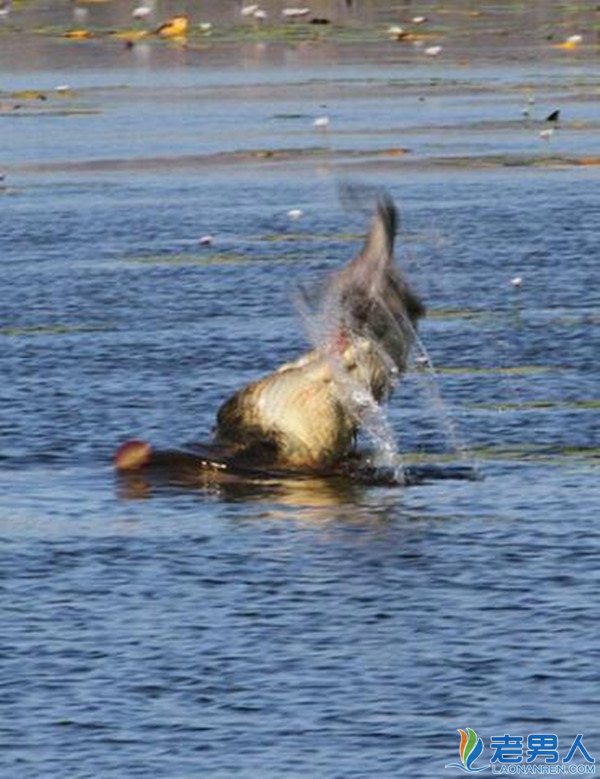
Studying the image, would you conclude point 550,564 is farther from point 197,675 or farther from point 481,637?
point 197,675

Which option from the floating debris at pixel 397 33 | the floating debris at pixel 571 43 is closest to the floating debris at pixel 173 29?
the floating debris at pixel 397 33

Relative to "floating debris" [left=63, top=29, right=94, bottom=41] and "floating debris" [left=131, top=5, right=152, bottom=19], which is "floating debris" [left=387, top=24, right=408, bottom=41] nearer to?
"floating debris" [left=63, top=29, right=94, bottom=41]

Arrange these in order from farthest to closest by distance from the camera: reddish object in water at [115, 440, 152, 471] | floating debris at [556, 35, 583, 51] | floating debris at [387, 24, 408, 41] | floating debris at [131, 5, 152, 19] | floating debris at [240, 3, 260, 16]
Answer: floating debris at [131, 5, 152, 19] < floating debris at [240, 3, 260, 16] < floating debris at [387, 24, 408, 41] < floating debris at [556, 35, 583, 51] < reddish object in water at [115, 440, 152, 471]

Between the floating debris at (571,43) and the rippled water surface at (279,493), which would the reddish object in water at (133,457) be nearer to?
the rippled water surface at (279,493)

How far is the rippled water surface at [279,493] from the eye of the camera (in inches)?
448

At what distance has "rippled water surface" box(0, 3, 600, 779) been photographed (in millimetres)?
11383

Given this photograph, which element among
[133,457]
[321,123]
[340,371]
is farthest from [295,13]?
[133,457]

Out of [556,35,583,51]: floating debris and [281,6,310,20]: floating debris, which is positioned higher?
[556,35,583,51]: floating debris

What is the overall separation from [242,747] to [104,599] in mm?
2515

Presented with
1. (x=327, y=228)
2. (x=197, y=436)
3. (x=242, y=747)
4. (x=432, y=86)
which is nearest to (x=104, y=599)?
(x=242, y=747)

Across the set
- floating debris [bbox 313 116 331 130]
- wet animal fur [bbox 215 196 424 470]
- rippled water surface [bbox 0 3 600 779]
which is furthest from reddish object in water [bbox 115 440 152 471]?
floating debris [bbox 313 116 331 130]

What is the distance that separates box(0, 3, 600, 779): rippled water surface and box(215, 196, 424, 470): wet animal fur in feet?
1.46

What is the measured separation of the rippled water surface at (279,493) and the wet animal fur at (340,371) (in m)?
0.44

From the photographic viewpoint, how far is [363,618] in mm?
12820
